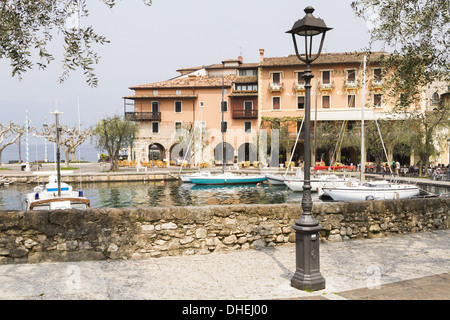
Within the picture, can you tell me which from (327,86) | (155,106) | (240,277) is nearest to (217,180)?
(155,106)

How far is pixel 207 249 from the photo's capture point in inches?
323

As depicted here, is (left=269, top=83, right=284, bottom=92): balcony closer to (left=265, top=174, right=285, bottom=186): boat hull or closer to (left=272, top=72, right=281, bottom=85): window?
(left=272, top=72, right=281, bottom=85): window

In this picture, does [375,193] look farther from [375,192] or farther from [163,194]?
[163,194]

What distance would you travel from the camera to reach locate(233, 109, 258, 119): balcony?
1907 inches

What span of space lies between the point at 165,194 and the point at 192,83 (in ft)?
83.2

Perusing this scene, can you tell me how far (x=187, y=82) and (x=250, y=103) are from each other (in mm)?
8928

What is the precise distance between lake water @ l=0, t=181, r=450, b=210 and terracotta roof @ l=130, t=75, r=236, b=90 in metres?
18.5

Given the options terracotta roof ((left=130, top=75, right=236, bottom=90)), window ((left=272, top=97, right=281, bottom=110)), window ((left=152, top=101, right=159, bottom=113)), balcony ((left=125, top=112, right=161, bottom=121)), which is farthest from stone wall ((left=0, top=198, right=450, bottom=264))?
window ((left=152, top=101, right=159, bottom=113))

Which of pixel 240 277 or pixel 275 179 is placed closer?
pixel 240 277

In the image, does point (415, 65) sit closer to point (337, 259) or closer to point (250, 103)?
point (337, 259)

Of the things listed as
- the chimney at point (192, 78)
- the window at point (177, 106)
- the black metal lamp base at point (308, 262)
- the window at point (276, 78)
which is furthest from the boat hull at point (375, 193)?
the chimney at point (192, 78)

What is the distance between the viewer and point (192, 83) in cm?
5103

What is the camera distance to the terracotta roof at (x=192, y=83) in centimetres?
4990

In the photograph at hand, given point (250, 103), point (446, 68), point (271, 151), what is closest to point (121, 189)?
point (271, 151)
